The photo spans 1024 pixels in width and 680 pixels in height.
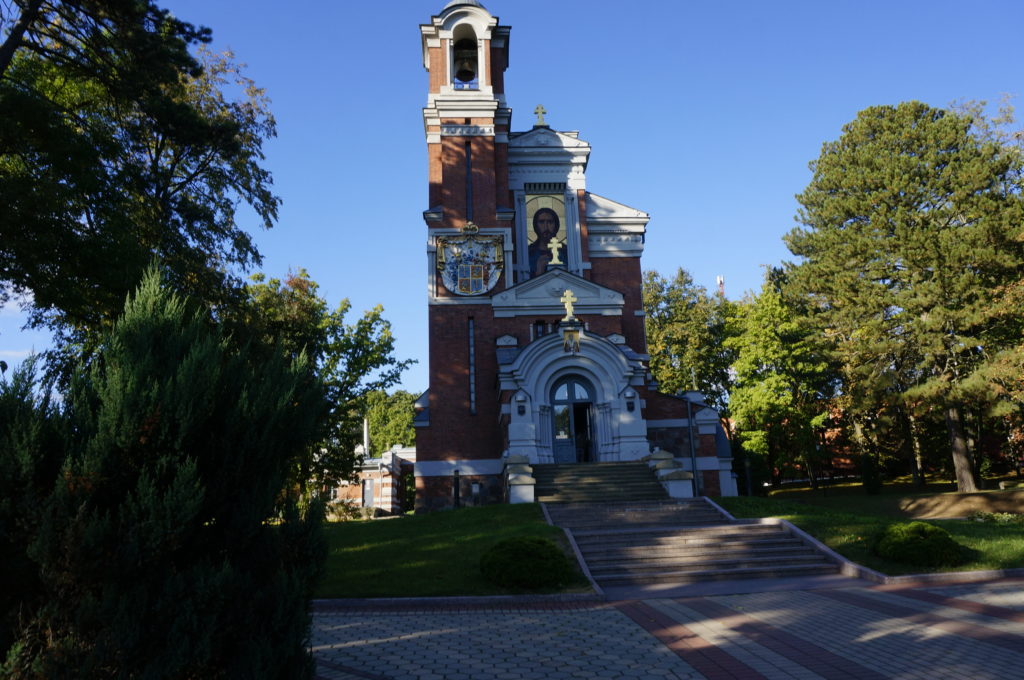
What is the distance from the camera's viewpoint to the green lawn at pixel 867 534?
13.0 metres

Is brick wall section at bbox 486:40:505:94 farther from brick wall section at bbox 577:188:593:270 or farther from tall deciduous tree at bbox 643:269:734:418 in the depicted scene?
tall deciduous tree at bbox 643:269:734:418

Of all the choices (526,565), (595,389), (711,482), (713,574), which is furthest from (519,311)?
(526,565)

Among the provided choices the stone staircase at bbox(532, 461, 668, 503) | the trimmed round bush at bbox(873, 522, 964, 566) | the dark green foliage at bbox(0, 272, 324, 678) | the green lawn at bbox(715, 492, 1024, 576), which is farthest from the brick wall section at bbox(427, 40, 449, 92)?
the dark green foliage at bbox(0, 272, 324, 678)

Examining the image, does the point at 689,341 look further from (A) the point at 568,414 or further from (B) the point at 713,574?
(B) the point at 713,574

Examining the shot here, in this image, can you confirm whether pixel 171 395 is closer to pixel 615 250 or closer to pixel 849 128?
pixel 615 250

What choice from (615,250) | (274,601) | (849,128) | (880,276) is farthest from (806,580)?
(849,128)

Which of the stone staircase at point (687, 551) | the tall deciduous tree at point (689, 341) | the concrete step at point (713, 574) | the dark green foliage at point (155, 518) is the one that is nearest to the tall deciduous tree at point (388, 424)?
the tall deciduous tree at point (689, 341)

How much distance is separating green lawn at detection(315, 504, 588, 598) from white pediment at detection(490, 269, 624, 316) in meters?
9.60

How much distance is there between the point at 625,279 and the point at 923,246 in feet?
39.6

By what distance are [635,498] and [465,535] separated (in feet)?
21.2

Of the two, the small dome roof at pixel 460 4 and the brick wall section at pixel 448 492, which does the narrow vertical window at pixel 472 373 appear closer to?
the brick wall section at pixel 448 492

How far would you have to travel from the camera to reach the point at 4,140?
1196 cm

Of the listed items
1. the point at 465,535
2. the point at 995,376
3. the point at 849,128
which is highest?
the point at 849,128

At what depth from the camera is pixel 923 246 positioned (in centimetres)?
2792
